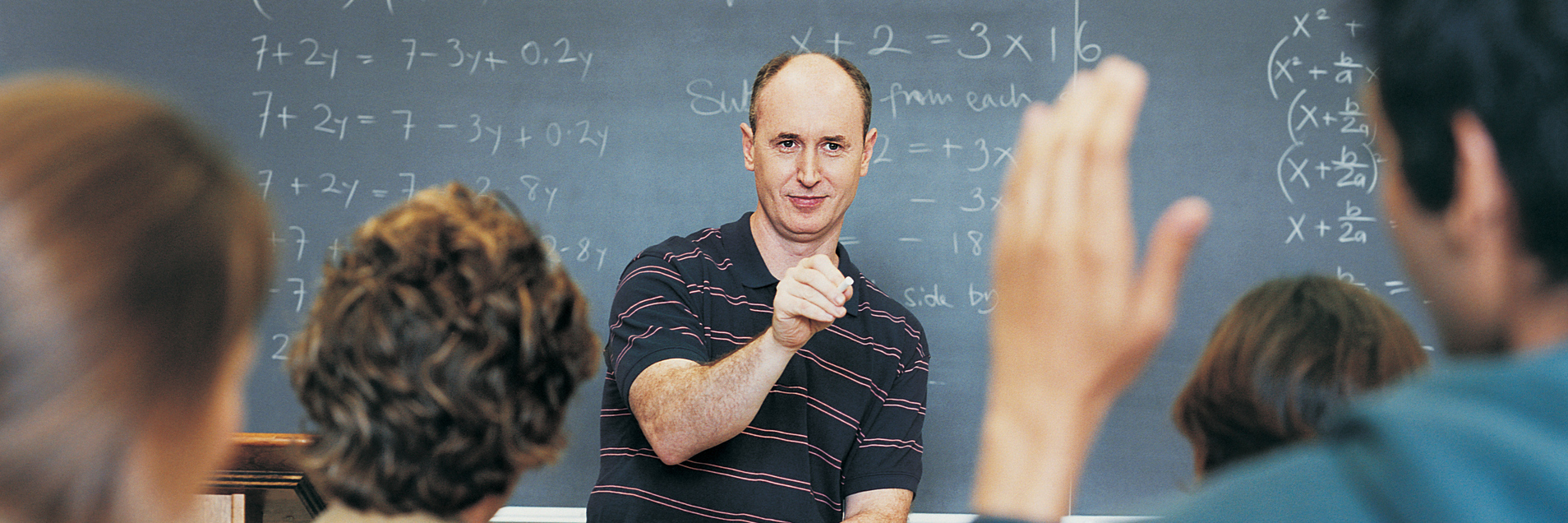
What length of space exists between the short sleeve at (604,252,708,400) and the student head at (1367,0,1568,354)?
1.53 meters

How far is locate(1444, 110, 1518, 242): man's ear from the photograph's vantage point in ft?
A: 1.77

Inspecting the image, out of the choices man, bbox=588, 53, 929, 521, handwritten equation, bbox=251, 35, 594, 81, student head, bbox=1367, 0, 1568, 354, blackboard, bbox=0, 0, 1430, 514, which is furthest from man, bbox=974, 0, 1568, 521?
handwritten equation, bbox=251, 35, 594, 81

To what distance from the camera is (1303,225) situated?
9.61 feet

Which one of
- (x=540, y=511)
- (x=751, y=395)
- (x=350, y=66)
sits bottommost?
(x=540, y=511)

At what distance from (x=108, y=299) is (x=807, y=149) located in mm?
1809

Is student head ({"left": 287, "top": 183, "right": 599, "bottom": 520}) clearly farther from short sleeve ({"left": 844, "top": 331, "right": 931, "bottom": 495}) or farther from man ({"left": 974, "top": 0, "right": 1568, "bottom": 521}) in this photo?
short sleeve ({"left": 844, "top": 331, "right": 931, "bottom": 495})

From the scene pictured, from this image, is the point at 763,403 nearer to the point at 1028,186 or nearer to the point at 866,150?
the point at 866,150

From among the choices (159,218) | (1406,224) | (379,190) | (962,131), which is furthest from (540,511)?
(1406,224)

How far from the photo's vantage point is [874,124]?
2.97m

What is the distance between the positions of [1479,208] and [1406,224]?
42 millimetres

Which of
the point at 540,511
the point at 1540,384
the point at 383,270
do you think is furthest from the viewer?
the point at 540,511

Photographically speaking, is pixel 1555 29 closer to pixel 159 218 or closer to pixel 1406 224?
pixel 1406 224

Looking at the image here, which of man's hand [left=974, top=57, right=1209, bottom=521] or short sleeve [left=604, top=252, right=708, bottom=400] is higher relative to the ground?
man's hand [left=974, top=57, right=1209, bottom=521]

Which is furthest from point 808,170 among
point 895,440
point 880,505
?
point 880,505
